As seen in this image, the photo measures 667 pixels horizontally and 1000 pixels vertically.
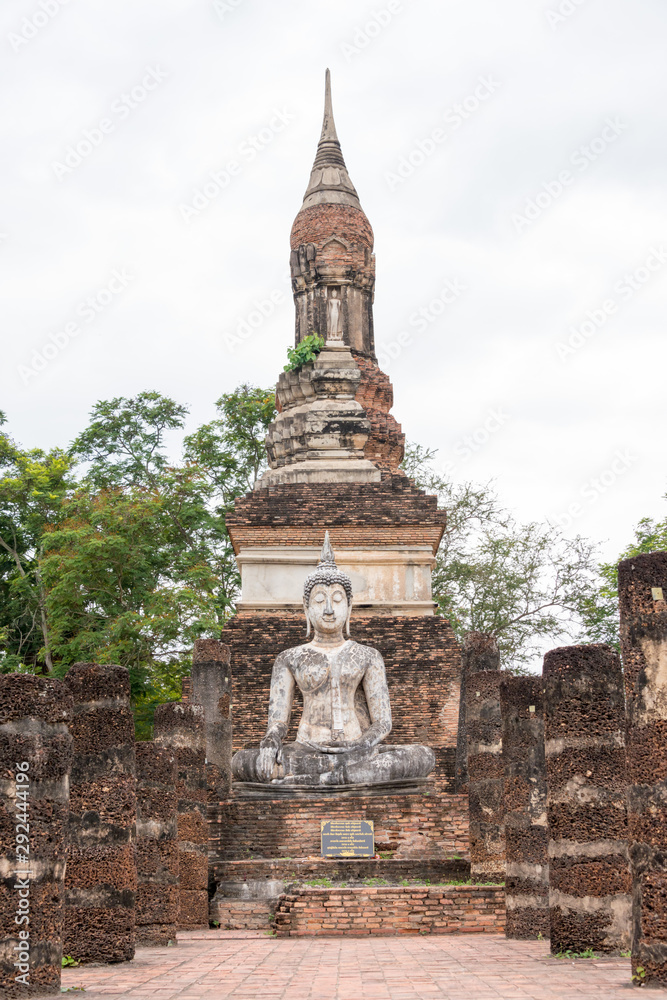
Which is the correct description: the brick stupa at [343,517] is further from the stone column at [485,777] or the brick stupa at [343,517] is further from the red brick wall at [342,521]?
the stone column at [485,777]

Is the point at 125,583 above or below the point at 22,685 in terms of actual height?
above

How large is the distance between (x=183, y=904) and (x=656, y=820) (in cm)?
754

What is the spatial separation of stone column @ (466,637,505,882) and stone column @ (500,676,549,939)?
3.03 m

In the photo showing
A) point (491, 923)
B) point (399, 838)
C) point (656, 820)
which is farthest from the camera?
point (399, 838)

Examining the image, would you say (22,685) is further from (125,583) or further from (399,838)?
(125,583)

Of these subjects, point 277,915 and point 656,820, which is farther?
point 277,915

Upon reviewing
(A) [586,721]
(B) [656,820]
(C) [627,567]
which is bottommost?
(B) [656,820]

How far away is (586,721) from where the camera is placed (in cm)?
860

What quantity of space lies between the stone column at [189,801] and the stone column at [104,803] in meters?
3.91

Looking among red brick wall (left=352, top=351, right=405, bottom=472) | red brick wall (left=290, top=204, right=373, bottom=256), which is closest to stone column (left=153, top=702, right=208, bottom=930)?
red brick wall (left=352, top=351, right=405, bottom=472)

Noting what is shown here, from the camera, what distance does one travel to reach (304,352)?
82.2ft

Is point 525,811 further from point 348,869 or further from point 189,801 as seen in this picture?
point 189,801

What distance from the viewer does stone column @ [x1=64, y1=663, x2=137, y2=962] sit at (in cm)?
897

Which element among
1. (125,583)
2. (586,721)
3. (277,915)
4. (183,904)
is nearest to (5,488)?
(125,583)
